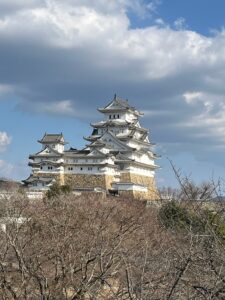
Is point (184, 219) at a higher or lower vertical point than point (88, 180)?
lower

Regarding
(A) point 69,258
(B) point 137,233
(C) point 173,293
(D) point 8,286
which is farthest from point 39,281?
(B) point 137,233

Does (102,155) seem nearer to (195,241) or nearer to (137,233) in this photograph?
(137,233)

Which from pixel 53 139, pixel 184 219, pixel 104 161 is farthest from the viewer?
pixel 53 139

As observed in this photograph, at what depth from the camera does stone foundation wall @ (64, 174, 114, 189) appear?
44666mm

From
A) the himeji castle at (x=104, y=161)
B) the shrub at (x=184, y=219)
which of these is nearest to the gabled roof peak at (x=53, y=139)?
the himeji castle at (x=104, y=161)

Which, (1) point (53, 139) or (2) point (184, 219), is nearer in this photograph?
(2) point (184, 219)

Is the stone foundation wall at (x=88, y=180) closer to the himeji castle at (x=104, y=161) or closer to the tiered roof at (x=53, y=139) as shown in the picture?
the himeji castle at (x=104, y=161)

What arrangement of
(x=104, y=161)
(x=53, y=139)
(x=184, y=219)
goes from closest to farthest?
(x=184, y=219) < (x=104, y=161) < (x=53, y=139)

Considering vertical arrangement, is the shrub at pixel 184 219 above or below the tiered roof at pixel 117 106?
below

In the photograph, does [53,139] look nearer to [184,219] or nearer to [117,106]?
[117,106]

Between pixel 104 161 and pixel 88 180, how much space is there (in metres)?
2.19

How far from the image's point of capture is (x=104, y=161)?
4506 centimetres

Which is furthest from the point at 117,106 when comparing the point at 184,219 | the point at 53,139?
the point at 184,219

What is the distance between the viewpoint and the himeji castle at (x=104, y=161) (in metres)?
44.9
